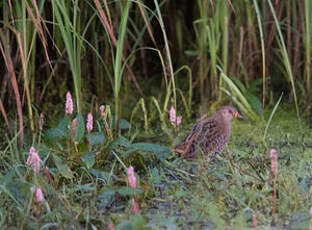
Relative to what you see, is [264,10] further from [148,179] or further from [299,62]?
[148,179]

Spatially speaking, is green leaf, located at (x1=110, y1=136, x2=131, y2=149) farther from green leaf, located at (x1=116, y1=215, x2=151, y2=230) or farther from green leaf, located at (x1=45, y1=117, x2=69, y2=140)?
green leaf, located at (x1=116, y1=215, x2=151, y2=230)

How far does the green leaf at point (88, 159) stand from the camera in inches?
133

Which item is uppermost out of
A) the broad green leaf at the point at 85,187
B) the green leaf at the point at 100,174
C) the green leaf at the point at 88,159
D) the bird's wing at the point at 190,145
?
the green leaf at the point at 88,159

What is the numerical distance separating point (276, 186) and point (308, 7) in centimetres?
127

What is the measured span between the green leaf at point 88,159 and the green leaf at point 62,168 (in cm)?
10

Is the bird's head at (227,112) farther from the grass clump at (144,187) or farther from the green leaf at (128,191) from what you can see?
the green leaf at (128,191)

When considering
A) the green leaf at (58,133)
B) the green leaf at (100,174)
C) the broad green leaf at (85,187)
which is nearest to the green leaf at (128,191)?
the broad green leaf at (85,187)

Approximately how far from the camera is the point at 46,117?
4641mm

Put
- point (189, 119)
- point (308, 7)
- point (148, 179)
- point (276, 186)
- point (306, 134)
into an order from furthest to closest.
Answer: point (189, 119) → point (306, 134) → point (308, 7) → point (148, 179) → point (276, 186)

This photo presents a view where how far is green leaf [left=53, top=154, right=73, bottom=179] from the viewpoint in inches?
129

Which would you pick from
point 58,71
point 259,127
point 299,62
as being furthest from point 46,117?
point 299,62

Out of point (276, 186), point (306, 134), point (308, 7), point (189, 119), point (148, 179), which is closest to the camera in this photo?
point (276, 186)

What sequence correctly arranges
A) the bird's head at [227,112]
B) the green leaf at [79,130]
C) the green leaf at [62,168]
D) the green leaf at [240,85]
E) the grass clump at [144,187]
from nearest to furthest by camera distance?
1. the grass clump at [144,187]
2. the green leaf at [62,168]
3. the green leaf at [79,130]
4. the bird's head at [227,112]
5. the green leaf at [240,85]

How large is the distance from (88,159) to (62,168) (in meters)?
0.15
